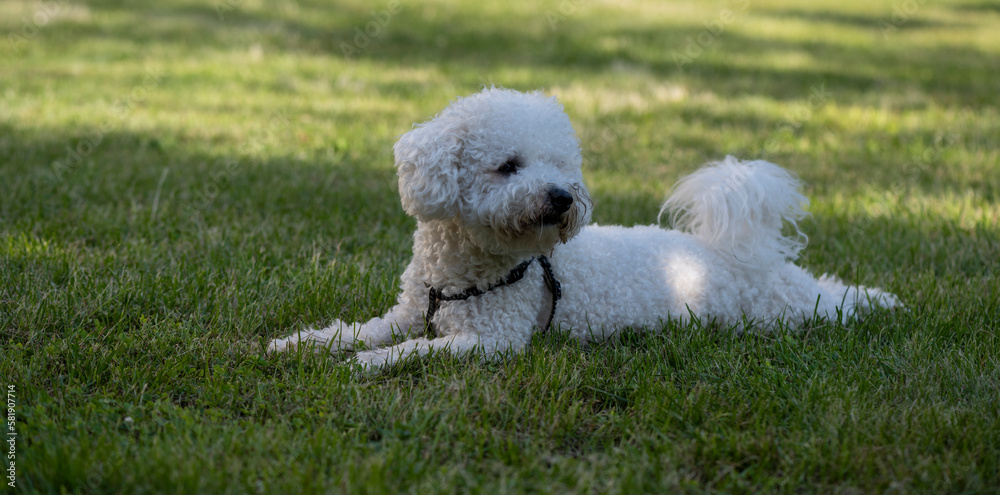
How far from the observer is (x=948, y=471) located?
249 centimetres

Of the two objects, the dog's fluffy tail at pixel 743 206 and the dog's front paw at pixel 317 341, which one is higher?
the dog's fluffy tail at pixel 743 206

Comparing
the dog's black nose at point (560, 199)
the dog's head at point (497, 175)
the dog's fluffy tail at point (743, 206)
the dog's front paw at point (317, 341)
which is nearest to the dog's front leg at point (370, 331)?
the dog's front paw at point (317, 341)

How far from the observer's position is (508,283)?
11.1 feet

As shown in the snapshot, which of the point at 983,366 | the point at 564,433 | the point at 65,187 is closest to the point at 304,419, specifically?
the point at 564,433

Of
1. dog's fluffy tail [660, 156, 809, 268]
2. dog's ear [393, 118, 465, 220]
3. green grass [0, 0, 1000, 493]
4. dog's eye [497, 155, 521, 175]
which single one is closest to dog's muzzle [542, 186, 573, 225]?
dog's eye [497, 155, 521, 175]

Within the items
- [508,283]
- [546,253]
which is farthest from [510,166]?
[508,283]

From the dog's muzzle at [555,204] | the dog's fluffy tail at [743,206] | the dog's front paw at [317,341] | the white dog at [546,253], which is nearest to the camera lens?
the dog's muzzle at [555,204]

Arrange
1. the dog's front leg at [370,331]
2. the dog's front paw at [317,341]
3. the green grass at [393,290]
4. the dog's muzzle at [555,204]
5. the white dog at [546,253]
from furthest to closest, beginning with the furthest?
the dog's front leg at [370,331], the dog's front paw at [317,341], the white dog at [546,253], the dog's muzzle at [555,204], the green grass at [393,290]

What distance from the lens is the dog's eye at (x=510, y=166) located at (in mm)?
3098

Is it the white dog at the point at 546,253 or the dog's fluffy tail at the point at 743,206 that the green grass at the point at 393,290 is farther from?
the dog's fluffy tail at the point at 743,206

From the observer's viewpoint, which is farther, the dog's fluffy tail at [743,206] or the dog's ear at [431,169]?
the dog's fluffy tail at [743,206]

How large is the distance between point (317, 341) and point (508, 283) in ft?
2.78

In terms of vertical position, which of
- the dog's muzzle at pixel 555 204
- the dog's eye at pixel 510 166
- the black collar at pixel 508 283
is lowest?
the black collar at pixel 508 283

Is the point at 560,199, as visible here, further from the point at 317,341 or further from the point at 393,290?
the point at 393,290
